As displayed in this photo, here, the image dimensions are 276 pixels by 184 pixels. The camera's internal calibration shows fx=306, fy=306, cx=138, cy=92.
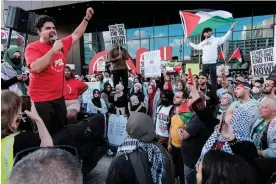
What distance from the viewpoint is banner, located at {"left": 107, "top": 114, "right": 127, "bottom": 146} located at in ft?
Result: 18.4

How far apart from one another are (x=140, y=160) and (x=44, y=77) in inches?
49.7

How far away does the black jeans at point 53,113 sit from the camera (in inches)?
112

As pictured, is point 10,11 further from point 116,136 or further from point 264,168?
point 264,168

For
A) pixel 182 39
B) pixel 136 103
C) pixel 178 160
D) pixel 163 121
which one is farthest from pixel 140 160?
pixel 182 39

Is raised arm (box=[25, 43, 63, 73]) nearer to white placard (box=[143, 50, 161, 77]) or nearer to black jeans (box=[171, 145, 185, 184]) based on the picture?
black jeans (box=[171, 145, 185, 184])

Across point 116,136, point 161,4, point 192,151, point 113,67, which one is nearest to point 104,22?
point 161,4

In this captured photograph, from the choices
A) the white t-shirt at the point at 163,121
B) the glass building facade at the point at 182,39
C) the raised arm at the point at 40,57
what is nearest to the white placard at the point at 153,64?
the white t-shirt at the point at 163,121

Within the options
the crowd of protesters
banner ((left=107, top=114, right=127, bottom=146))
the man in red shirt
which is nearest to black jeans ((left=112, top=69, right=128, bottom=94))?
banner ((left=107, top=114, right=127, bottom=146))

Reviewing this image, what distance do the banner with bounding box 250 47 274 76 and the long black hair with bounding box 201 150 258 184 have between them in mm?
4558

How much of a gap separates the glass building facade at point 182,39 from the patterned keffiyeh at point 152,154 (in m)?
16.3

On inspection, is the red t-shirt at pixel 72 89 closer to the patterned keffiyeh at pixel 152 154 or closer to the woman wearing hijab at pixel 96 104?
the woman wearing hijab at pixel 96 104

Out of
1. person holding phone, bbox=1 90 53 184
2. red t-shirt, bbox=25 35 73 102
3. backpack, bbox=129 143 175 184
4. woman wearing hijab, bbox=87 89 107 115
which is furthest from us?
woman wearing hijab, bbox=87 89 107 115

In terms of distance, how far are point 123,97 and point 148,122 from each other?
4.53m

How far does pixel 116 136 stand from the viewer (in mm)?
5633
